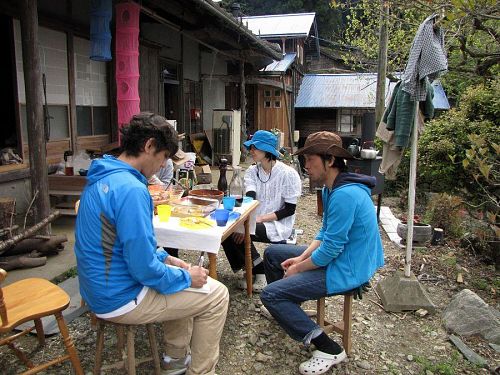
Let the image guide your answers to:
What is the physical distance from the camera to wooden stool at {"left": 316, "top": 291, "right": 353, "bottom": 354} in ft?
8.83

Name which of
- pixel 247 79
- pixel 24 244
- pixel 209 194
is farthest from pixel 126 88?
pixel 247 79

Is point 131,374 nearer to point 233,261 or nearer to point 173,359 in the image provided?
point 173,359

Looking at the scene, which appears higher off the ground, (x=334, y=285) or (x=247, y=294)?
(x=334, y=285)

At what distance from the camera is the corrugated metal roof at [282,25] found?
19344 mm

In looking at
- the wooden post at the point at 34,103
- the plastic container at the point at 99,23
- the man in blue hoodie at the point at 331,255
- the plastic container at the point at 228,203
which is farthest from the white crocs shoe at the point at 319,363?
the plastic container at the point at 99,23

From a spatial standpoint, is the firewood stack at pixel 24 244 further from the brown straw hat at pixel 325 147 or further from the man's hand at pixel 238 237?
the brown straw hat at pixel 325 147

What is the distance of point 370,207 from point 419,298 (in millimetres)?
1458

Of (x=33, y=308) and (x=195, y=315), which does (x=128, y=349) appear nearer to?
(x=195, y=315)

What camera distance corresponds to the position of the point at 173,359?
7.89 feet

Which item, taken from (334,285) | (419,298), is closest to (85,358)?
(334,285)

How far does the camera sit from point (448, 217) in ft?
19.4

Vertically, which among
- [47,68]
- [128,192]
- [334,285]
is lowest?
[334,285]

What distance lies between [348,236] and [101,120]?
16.9 ft

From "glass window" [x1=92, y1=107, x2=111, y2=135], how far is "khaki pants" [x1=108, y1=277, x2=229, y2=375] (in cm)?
476
